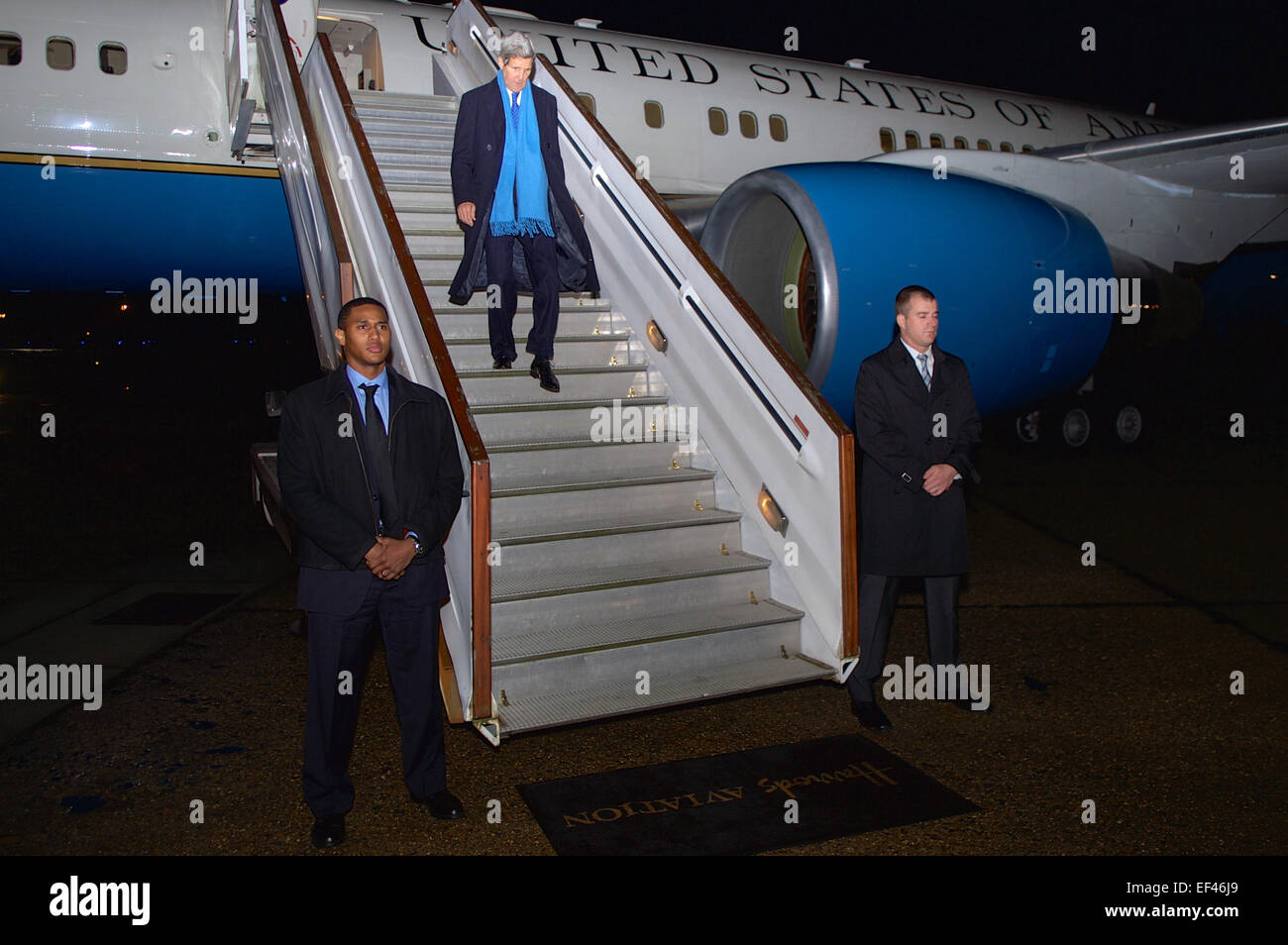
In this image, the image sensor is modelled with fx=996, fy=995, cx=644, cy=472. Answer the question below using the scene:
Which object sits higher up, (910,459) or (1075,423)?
(1075,423)

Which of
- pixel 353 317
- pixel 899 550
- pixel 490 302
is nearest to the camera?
pixel 353 317

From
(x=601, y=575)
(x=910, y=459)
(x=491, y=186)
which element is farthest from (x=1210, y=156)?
(x=601, y=575)

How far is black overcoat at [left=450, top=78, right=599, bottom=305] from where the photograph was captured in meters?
4.82

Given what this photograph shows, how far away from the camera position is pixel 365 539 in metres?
2.96

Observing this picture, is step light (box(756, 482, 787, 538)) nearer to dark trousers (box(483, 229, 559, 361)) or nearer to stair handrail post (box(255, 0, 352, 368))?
dark trousers (box(483, 229, 559, 361))

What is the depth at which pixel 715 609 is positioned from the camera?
14.0 feet

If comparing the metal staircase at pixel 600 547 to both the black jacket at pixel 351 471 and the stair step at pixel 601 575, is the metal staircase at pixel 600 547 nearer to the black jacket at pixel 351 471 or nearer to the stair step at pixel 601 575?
the stair step at pixel 601 575

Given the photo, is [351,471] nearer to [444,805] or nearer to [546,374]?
[444,805]

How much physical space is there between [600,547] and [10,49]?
5964mm

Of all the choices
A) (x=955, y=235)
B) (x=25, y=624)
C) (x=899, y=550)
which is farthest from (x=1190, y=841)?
(x=25, y=624)

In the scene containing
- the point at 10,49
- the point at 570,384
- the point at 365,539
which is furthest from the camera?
the point at 10,49

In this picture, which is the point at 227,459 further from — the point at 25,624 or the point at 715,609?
the point at 715,609
